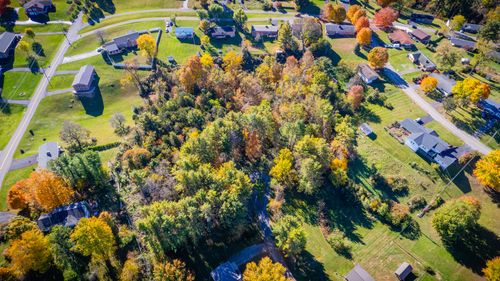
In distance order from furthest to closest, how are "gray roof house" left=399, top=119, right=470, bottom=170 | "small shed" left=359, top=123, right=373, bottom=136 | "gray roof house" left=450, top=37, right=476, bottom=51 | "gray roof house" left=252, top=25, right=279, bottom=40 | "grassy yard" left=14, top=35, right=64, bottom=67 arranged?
"gray roof house" left=252, top=25, right=279, bottom=40, "gray roof house" left=450, top=37, right=476, bottom=51, "grassy yard" left=14, top=35, right=64, bottom=67, "small shed" left=359, top=123, right=373, bottom=136, "gray roof house" left=399, top=119, right=470, bottom=170

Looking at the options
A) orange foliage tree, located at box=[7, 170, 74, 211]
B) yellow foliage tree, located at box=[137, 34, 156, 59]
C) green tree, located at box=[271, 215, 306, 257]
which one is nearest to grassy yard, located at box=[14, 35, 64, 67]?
yellow foliage tree, located at box=[137, 34, 156, 59]

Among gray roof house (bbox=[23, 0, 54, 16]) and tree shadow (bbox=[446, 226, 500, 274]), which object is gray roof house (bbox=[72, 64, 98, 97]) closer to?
gray roof house (bbox=[23, 0, 54, 16])

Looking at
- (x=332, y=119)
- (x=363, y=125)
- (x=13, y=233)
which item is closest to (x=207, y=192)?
(x=13, y=233)

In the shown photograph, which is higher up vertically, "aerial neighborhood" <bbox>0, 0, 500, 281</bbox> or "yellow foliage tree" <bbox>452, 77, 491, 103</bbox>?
"yellow foliage tree" <bbox>452, 77, 491, 103</bbox>

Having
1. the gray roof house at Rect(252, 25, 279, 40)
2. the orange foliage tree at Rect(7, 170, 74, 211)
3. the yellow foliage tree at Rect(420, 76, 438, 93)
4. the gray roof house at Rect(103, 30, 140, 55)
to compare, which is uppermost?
the yellow foliage tree at Rect(420, 76, 438, 93)

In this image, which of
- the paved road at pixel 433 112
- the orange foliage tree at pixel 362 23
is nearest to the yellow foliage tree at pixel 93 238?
the paved road at pixel 433 112

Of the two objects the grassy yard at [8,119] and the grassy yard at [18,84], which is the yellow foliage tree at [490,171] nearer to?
the grassy yard at [8,119]
